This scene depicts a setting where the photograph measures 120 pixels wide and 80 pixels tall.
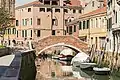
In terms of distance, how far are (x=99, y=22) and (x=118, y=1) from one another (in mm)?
8226

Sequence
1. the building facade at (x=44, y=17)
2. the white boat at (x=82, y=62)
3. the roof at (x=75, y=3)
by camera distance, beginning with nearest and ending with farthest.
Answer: the white boat at (x=82, y=62) < the building facade at (x=44, y=17) < the roof at (x=75, y=3)

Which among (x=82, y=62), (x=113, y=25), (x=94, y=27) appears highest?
(x=94, y=27)

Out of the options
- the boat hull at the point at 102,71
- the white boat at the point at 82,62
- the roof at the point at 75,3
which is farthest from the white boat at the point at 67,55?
the boat hull at the point at 102,71

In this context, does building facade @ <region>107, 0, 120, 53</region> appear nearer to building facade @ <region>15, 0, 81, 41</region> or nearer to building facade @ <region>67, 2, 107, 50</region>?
building facade @ <region>67, 2, 107, 50</region>

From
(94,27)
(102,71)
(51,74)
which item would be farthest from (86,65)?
(94,27)

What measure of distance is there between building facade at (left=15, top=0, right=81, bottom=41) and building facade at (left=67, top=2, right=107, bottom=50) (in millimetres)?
6762

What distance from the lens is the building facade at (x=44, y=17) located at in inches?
1747

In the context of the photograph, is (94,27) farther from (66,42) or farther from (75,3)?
(75,3)

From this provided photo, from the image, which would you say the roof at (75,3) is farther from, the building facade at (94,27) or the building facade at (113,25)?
the building facade at (113,25)

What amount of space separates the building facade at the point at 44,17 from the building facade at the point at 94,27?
6762 millimetres

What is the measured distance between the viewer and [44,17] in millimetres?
44594

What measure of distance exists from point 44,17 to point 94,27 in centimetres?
1287

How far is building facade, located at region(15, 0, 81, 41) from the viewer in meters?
44.4

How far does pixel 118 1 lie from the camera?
2366 centimetres
